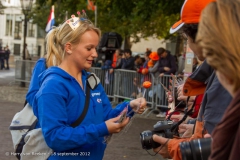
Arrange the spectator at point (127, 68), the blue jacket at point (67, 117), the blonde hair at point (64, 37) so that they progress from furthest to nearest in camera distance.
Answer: the spectator at point (127, 68) → the blonde hair at point (64, 37) → the blue jacket at point (67, 117)

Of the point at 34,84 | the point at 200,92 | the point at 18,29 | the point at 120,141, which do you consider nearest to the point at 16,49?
the point at 18,29

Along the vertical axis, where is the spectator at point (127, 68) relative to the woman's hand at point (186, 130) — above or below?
below

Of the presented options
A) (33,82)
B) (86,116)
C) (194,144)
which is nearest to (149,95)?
(33,82)

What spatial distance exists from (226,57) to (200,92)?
1174mm

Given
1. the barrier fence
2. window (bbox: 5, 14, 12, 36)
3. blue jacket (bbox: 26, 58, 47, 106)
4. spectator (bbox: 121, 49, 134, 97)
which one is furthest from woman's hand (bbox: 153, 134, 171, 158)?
window (bbox: 5, 14, 12, 36)

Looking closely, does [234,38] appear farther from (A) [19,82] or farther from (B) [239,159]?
(A) [19,82]

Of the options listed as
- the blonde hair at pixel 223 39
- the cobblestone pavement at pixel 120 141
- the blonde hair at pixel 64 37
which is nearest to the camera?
the blonde hair at pixel 223 39

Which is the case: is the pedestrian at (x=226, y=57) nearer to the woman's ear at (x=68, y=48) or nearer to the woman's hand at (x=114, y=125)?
the woman's hand at (x=114, y=125)

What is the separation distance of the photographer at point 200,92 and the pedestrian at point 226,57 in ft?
1.63

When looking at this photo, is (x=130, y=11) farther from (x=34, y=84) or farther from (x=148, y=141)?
(x=148, y=141)

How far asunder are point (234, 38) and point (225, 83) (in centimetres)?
17

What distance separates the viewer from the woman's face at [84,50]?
123 inches

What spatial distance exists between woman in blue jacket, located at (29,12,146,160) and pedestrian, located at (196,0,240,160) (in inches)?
53.8

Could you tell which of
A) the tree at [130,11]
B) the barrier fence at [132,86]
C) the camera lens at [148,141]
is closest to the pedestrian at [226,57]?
the camera lens at [148,141]
